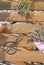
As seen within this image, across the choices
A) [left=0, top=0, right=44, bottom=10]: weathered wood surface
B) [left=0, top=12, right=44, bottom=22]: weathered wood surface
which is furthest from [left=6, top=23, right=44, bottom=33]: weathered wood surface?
[left=0, top=0, right=44, bottom=10]: weathered wood surface

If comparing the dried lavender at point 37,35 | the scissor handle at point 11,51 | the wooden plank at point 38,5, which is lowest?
the scissor handle at point 11,51

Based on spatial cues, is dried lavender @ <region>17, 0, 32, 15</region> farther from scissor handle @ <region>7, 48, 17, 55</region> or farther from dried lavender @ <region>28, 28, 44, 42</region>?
scissor handle @ <region>7, 48, 17, 55</region>

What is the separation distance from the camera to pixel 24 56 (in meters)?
1.63

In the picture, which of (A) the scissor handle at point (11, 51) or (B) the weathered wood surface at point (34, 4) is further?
(B) the weathered wood surface at point (34, 4)

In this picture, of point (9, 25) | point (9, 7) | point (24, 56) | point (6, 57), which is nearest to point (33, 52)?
point (24, 56)

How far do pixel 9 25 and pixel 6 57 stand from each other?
0.31 m

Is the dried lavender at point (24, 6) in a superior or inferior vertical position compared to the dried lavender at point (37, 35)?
superior

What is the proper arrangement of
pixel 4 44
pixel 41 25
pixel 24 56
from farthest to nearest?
pixel 41 25 < pixel 4 44 < pixel 24 56

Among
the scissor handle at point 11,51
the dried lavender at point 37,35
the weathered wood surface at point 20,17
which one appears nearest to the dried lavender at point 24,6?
the weathered wood surface at point 20,17

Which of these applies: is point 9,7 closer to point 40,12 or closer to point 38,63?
point 40,12

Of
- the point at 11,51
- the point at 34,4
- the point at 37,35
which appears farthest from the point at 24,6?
the point at 11,51

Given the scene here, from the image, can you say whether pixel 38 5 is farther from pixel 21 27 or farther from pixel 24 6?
pixel 21 27

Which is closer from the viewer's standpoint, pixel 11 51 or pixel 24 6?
pixel 11 51

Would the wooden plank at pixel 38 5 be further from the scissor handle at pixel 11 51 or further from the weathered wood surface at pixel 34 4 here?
the scissor handle at pixel 11 51
